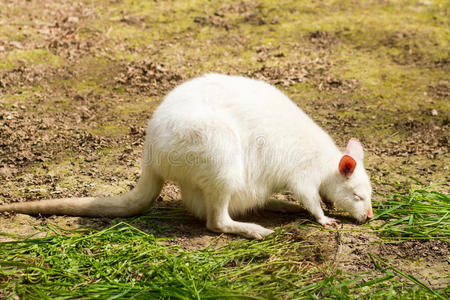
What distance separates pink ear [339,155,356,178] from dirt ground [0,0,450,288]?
48 centimetres

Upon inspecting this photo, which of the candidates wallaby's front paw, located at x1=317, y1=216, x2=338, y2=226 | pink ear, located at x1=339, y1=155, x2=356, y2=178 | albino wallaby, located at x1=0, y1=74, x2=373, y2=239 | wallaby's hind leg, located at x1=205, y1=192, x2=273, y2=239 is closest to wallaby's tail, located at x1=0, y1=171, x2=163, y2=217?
albino wallaby, located at x1=0, y1=74, x2=373, y2=239

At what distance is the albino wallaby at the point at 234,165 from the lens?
3926mm

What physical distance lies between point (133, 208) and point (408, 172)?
9.83ft

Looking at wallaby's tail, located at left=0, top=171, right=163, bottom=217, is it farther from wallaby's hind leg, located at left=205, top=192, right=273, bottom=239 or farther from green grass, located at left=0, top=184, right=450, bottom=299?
wallaby's hind leg, located at left=205, top=192, right=273, bottom=239

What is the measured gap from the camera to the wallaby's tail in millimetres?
4168

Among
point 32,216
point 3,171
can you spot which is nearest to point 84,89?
point 3,171

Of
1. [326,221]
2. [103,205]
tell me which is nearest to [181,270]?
[103,205]

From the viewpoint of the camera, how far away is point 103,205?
4207 millimetres

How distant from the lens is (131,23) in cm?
855

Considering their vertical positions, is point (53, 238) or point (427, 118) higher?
point (427, 118)

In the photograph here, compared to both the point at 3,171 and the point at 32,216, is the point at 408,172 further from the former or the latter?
the point at 3,171

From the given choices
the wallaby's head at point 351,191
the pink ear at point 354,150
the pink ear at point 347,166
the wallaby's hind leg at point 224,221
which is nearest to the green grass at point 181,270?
the wallaby's hind leg at point 224,221

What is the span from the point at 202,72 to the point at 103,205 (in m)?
3.66

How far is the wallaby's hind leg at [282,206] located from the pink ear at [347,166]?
0.63 meters
